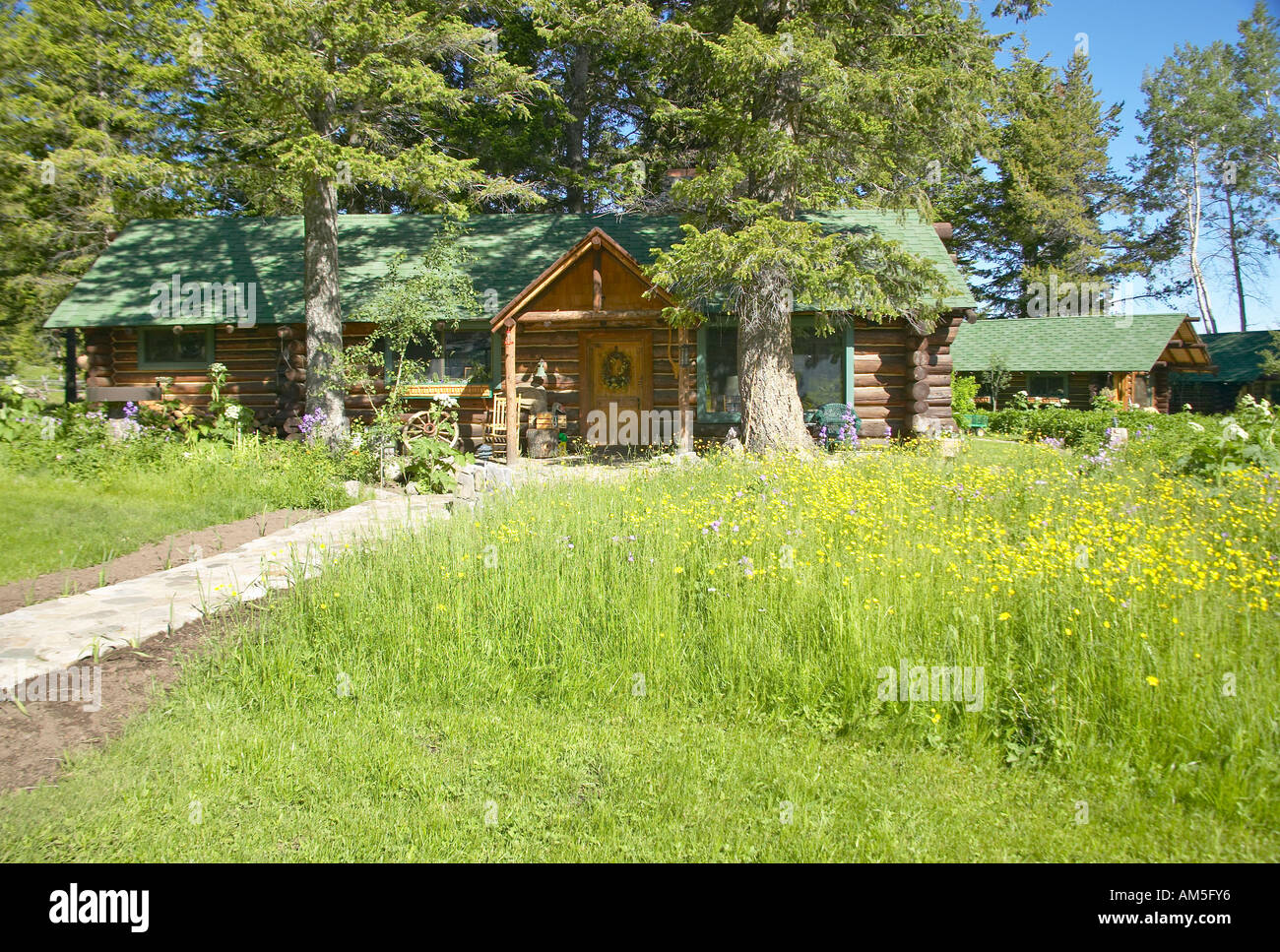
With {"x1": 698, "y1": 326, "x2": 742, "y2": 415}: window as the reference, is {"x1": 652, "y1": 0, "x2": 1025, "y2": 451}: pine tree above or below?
above

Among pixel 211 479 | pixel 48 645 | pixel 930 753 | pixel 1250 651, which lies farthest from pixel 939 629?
pixel 211 479

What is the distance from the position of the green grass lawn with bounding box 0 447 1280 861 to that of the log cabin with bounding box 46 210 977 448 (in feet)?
35.0

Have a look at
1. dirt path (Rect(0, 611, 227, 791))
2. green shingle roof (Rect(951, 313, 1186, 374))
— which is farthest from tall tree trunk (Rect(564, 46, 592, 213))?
dirt path (Rect(0, 611, 227, 791))

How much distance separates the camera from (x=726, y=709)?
14.9ft

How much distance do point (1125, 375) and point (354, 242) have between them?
2759 cm

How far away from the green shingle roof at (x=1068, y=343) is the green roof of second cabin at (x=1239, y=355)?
6288mm

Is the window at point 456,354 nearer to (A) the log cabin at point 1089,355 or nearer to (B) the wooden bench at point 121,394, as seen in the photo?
(B) the wooden bench at point 121,394

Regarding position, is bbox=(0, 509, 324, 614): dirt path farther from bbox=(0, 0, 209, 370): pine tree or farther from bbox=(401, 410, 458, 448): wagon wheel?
bbox=(0, 0, 209, 370): pine tree

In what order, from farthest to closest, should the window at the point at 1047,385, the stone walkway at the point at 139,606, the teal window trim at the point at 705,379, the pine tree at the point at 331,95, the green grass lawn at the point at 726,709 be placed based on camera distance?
the window at the point at 1047,385 → the teal window trim at the point at 705,379 → the pine tree at the point at 331,95 → the stone walkway at the point at 139,606 → the green grass lawn at the point at 726,709

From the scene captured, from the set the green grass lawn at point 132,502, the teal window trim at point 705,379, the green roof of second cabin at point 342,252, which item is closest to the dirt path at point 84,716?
the green grass lawn at point 132,502

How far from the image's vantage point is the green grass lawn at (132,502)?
8008 millimetres

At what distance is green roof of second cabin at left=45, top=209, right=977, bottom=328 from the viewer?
17.7 meters
